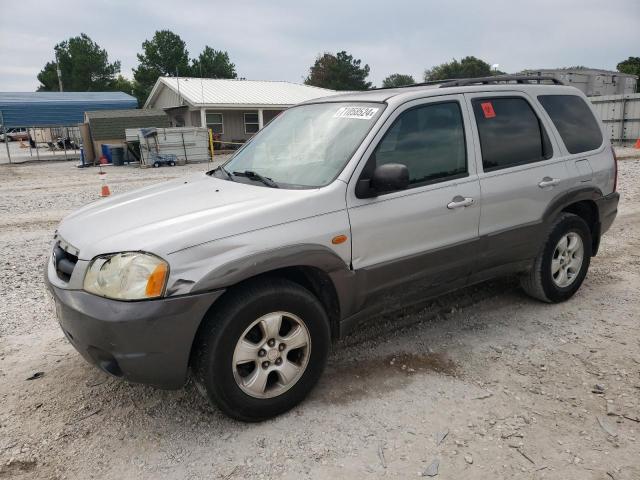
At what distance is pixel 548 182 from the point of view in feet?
13.6

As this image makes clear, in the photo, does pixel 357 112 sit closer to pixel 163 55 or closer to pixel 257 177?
pixel 257 177

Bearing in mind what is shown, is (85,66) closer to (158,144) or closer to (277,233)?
(158,144)

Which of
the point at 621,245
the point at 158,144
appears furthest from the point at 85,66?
the point at 621,245

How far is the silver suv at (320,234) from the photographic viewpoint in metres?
2.60

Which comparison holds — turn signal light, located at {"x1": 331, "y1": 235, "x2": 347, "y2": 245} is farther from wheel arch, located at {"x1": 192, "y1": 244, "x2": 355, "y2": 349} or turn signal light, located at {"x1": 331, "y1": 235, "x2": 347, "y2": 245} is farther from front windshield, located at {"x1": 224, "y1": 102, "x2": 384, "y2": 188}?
front windshield, located at {"x1": 224, "y1": 102, "x2": 384, "y2": 188}

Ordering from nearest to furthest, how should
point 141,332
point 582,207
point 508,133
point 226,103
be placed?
point 141,332, point 508,133, point 582,207, point 226,103

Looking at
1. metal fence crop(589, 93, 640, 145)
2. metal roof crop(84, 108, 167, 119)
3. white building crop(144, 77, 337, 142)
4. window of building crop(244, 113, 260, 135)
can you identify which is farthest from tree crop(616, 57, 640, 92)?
metal roof crop(84, 108, 167, 119)

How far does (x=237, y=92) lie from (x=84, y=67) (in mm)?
A: 48198

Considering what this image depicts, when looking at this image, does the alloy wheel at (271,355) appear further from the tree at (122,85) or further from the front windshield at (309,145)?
the tree at (122,85)

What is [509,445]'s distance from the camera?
8.91 ft

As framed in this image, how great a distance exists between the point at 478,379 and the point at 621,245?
13.8 ft

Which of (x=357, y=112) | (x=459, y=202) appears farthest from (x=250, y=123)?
(x=459, y=202)

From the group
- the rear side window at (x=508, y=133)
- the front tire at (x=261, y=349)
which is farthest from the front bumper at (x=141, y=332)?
the rear side window at (x=508, y=133)

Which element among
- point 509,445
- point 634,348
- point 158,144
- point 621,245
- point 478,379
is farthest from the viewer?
point 158,144
